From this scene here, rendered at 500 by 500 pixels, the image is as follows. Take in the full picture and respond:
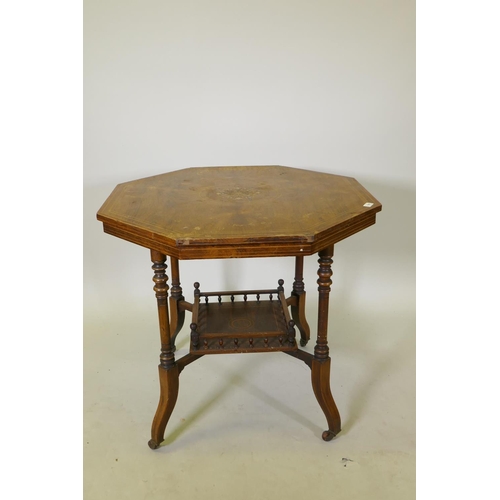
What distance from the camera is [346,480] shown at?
249 cm

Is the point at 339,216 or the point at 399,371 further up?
the point at 339,216

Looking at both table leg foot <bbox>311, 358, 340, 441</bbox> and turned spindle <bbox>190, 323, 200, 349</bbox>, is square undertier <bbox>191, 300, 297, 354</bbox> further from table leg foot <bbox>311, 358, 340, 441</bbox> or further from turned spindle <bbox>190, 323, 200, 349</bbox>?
table leg foot <bbox>311, 358, 340, 441</bbox>

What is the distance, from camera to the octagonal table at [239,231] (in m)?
2.25

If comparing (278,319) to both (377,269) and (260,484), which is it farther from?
(377,269)

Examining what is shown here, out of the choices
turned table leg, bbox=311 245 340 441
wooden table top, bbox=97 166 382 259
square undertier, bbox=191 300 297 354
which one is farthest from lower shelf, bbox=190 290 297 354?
A: wooden table top, bbox=97 166 382 259

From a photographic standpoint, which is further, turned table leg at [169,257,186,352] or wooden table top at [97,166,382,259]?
turned table leg at [169,257,186,352]

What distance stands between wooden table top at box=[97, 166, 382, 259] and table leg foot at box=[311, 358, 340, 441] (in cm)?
69

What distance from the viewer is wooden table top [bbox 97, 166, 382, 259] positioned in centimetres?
224

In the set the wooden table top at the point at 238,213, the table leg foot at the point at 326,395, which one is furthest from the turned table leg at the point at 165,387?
the table leg foot at the point at 326,395

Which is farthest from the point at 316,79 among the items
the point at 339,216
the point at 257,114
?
the point at 339,216

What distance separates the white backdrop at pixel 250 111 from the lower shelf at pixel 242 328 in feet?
2.11

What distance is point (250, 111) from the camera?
3709mm

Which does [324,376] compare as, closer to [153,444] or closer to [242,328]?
[242,328]

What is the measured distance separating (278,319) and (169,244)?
37.7 inches
